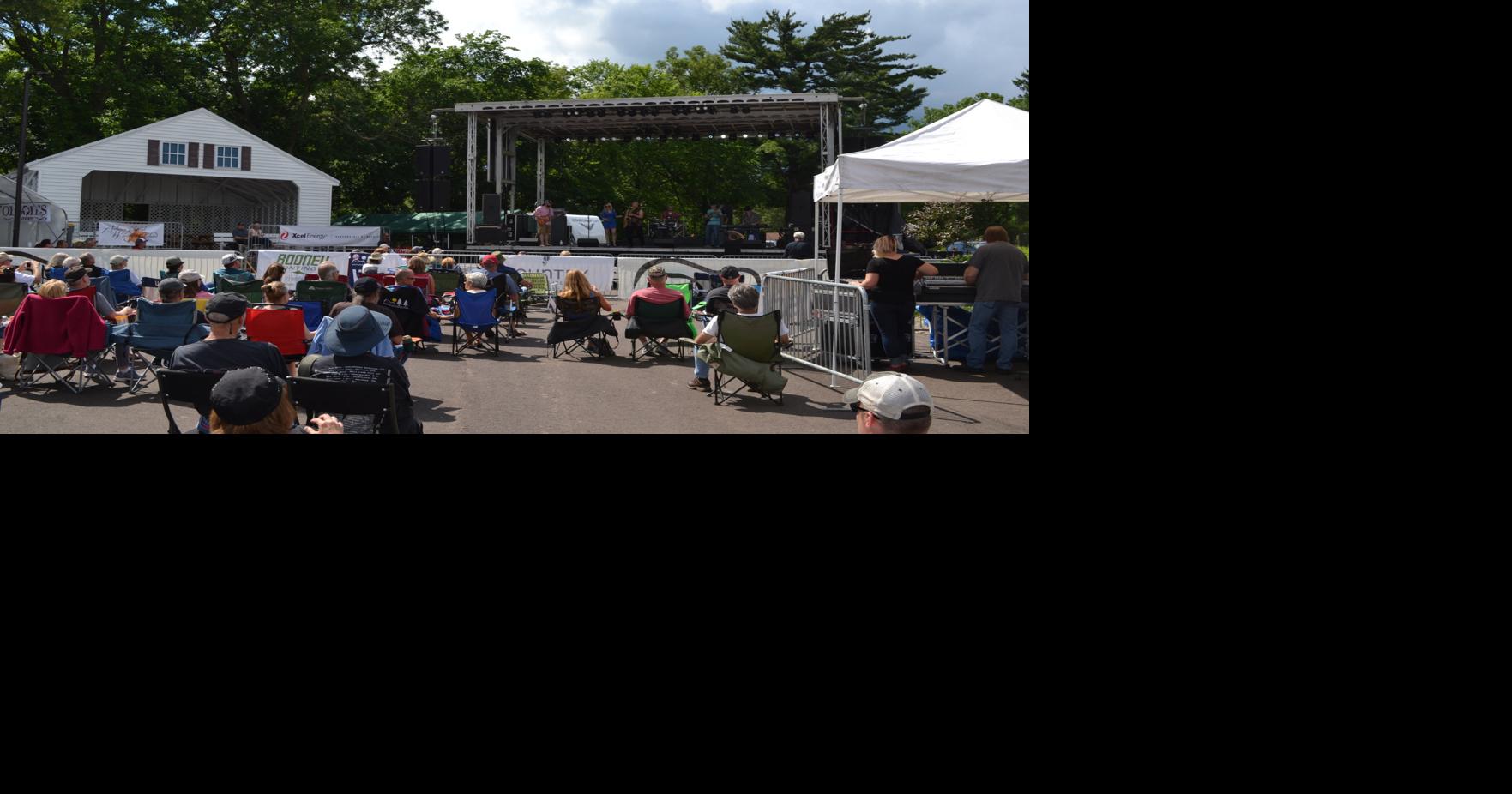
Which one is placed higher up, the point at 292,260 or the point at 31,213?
the point at 31,213

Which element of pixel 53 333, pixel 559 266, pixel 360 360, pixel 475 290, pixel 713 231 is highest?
pixel 713 231

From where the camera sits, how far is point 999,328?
33.5 feet

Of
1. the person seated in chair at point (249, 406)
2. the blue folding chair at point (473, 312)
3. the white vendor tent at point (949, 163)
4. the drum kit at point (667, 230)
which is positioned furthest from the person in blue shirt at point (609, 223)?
the person seated in chair at point (249, 406)

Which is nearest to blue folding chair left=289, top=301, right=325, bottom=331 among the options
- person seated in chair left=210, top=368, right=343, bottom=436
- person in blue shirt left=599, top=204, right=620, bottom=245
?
person seated in chair left=210, top=368, right=343, bottom=436

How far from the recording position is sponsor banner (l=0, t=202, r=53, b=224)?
26.7 m

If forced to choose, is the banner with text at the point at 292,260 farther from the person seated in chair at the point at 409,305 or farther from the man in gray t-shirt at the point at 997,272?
the man in gray t-shirt at the point at 997,272

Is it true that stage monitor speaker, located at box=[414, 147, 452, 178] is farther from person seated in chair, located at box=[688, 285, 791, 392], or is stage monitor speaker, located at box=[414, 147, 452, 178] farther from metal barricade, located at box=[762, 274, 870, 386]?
person seated in chair, located at box=[688, 285, 791, 392]

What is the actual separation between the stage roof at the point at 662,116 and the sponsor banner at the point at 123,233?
7.66m

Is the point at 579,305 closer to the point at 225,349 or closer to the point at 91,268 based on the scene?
the point at 91,268

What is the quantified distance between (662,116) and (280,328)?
18089mm

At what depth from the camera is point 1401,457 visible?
338 cm

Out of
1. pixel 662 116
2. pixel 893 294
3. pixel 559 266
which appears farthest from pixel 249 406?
pixel 662 116

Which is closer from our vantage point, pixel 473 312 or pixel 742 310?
pixel 742 310

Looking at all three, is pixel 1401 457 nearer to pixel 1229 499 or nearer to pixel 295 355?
pixel 1229 499
